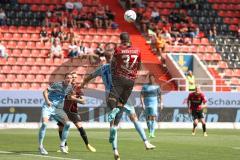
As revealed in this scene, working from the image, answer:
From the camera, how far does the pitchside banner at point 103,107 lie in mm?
36375

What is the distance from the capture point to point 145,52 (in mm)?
44969

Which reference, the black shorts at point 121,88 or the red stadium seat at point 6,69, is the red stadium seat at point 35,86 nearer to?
the red stadium seat at point 6,69

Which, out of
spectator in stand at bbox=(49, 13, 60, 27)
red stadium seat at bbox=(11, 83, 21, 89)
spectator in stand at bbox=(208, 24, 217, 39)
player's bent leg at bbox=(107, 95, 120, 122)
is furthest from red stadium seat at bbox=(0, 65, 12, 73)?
player's bent leg at bbox=(107, 95, 120, 122)

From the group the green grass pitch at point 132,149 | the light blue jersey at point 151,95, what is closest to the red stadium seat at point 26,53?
the light blue jersey at point 151,95

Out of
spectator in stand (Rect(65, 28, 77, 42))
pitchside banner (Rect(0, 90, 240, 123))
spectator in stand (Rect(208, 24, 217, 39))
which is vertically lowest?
pitchside banner (Rect(0, 90, 240, 123))

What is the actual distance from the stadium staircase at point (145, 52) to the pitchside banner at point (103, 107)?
2110 mm

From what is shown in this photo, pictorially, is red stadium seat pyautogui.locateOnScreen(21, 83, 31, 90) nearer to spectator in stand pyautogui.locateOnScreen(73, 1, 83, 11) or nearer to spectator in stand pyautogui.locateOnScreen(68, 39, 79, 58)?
spectator in stand pyautogui.locateOnScreen(68, 39, 79, 58)

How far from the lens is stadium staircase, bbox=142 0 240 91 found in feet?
145

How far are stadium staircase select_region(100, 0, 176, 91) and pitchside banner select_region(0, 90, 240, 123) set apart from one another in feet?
6.92

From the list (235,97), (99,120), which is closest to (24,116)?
(99,120)

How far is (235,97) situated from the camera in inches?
1553

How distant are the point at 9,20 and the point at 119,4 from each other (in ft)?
26.0

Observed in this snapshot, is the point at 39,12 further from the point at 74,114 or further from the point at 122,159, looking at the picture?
the point at 122,159

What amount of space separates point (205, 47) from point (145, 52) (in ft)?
13.0
